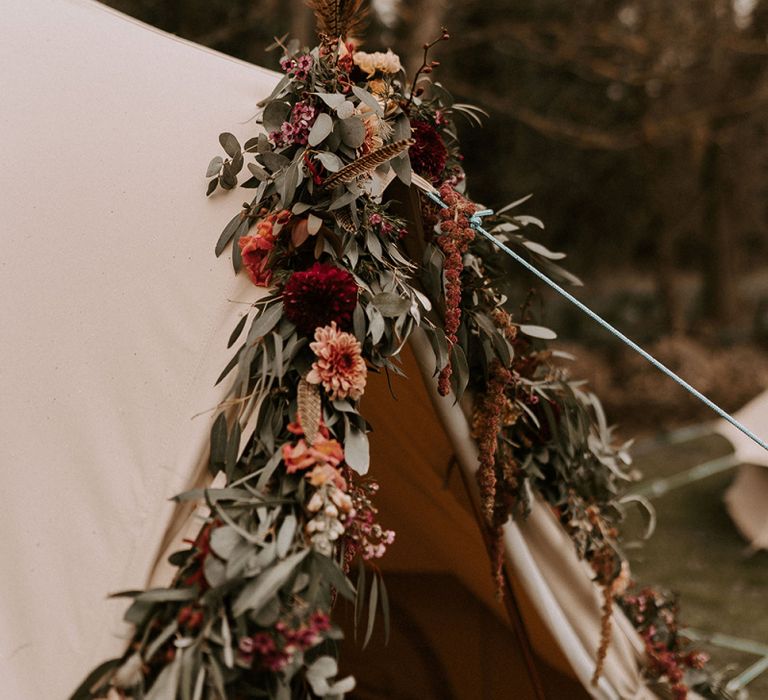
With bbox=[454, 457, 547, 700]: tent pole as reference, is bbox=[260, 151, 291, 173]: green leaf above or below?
above

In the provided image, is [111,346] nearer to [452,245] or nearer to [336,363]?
[336,363]

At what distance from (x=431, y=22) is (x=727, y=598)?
173 inches

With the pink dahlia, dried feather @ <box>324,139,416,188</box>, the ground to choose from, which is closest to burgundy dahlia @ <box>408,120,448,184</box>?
dried feather @ <box>324,139,416,188</box>

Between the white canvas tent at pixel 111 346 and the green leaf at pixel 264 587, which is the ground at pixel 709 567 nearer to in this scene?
the white canvas tent at pixel 111 346

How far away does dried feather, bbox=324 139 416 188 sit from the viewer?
193 centimetres

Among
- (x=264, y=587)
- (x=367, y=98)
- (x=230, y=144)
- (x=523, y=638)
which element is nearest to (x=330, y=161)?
(x=367, y=98)

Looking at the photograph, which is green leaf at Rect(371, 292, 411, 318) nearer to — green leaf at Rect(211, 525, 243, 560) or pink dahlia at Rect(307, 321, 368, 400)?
pink dahlia at Rect(307, 321, 368, 400)

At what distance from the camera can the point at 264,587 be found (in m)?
1.62

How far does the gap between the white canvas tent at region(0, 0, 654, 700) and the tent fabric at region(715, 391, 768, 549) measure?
2.33m

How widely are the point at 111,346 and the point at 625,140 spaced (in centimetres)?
789

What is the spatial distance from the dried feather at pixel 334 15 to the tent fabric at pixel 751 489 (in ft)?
10.8

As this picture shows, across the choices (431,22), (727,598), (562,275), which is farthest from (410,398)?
(431,22)

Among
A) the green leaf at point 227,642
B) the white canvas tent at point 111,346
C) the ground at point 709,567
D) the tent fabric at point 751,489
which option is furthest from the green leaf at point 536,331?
the tent fabric at point 751,489

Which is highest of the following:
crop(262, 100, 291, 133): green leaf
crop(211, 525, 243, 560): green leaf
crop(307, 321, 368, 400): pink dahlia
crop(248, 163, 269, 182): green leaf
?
crop(262, 100, 291, 133): green leaf
